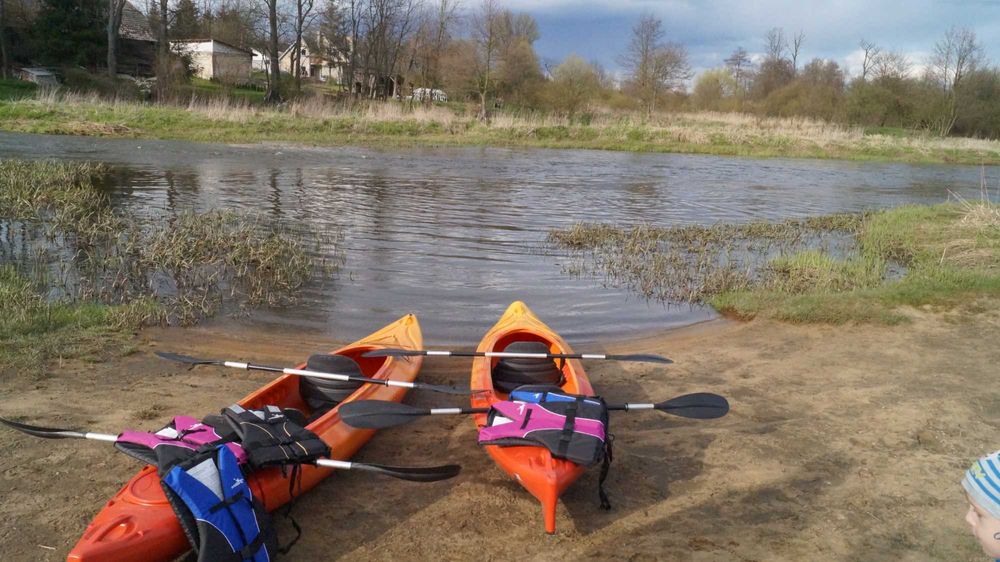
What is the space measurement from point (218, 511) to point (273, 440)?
0.58m

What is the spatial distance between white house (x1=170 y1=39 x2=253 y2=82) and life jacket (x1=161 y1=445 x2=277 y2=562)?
37.9 meters

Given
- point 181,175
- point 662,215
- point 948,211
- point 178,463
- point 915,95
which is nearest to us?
point 178,463

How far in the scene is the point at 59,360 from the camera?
191 inches

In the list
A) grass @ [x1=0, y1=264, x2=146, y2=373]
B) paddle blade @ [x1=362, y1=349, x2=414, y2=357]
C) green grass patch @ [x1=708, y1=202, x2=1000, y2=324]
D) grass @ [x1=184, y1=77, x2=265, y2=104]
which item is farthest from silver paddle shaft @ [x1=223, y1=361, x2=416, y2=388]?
grass @ [x1=184, y1=77, x2=265, y2=104]

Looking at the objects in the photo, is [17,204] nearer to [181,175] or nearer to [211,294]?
[211,294]

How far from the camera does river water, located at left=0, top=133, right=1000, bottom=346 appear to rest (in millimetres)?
7012

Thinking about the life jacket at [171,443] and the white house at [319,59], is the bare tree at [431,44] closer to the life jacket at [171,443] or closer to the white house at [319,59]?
the white house at [319,59]

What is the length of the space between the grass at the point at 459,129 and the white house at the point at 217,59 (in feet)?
10.9

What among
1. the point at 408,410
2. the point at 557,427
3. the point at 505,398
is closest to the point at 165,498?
the point at 408,410

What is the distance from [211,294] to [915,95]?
40.1 m

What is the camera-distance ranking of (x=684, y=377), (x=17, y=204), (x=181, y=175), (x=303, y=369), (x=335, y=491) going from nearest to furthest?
(x=335, y=491) → (x=303, y=369) → (x=684, y=377) → (x=17, y=204) → (x=181, y=175)

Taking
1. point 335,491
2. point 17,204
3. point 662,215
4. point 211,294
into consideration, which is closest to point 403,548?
point 335,491

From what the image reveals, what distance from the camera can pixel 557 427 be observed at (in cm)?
354

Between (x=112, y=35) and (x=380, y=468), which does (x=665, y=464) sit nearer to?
(x=380, y=468)
